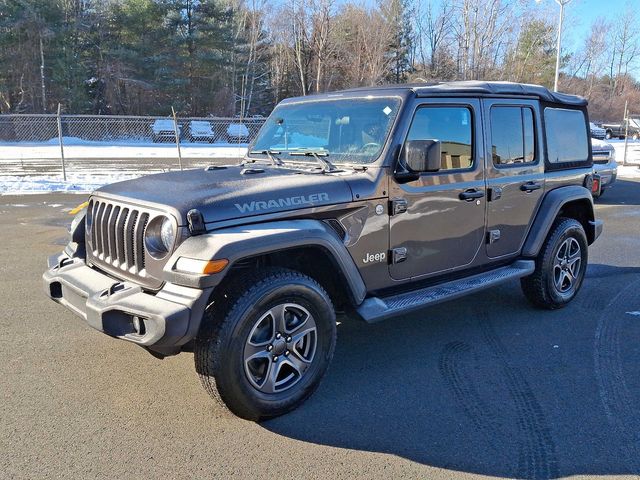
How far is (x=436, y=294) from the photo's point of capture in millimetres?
3996

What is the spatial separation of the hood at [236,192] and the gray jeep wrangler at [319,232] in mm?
13

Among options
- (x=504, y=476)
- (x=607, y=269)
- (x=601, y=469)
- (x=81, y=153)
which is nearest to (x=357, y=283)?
(x=504, y=476)

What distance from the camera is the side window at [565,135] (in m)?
5.04

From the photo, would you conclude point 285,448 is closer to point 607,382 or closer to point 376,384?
point 376,384

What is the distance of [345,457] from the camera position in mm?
2883

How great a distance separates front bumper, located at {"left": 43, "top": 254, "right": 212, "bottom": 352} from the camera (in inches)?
110

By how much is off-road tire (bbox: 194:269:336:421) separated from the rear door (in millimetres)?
1930

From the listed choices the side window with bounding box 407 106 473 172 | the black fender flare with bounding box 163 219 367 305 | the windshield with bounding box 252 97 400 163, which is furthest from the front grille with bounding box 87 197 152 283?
the side window with bounding box 407 106 473 172

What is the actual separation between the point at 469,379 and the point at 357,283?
3.50 feet

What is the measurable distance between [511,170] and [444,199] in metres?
0.93

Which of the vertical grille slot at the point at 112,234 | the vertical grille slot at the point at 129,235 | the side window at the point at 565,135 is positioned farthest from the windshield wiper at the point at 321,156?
the side window at the point at 565,135

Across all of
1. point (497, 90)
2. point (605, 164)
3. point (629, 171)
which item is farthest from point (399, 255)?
point (629, 171)

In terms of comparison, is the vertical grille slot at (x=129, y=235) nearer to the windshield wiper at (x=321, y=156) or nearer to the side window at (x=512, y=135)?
the windshield wiper at (x=321, y=156)

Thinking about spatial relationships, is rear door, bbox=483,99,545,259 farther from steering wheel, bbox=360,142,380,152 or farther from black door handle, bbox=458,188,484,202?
steering wheel, bbox=360,142,380,152
